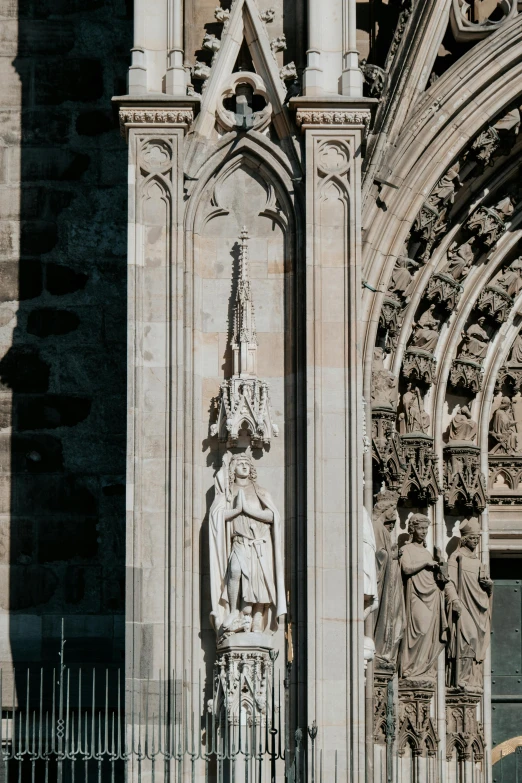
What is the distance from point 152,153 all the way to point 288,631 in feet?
14.0

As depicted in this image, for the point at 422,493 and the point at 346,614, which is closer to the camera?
the point at 346,614

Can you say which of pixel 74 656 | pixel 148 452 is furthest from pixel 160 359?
pixel 74 656

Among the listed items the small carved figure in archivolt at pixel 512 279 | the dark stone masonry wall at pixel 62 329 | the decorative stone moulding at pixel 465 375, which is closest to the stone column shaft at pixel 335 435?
the dark stone masonry wall at pixel 62 329

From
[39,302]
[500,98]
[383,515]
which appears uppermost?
[500,98]

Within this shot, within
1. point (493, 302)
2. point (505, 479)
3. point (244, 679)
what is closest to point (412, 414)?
point (493, 302)

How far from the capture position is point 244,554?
17391 millimetres

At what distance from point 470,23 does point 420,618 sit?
5.72 m

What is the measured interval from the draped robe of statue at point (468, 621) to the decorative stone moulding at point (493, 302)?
239 cm

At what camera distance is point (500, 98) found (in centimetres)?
2023

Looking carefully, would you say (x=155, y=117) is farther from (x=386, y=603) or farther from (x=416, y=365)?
(x=386, y=603)

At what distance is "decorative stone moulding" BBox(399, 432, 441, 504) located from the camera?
2058 centimetres

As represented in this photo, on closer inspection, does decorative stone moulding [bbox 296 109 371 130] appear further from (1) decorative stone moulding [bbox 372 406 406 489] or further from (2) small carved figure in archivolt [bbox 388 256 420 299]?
(1) decorative stone moulding [bbox 372 406 406 489]

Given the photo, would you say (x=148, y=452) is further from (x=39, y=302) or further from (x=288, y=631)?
(x=39, y=302)

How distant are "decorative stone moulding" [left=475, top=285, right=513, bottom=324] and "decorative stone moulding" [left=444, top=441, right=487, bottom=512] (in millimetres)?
1354
